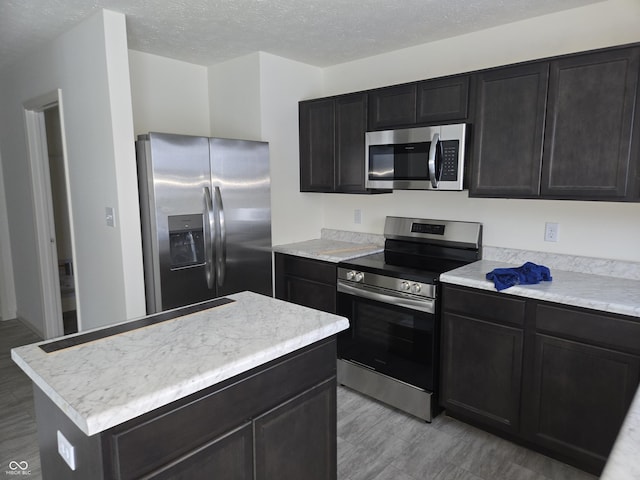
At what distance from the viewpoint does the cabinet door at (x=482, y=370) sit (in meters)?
2.34

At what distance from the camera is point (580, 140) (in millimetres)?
2248

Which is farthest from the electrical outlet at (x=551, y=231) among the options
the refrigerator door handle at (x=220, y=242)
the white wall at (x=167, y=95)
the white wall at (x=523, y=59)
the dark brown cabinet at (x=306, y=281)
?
the white wall at (x=167, y=95)

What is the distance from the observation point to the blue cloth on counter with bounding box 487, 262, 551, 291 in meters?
2.28

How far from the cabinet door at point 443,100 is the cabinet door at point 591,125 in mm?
502

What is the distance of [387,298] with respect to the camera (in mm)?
2762

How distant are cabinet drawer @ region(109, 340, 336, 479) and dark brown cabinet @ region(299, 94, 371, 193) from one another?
77.9 inches

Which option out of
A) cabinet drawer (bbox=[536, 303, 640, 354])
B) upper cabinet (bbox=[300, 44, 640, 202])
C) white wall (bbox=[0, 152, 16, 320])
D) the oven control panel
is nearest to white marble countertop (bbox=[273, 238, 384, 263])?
the oven control panel

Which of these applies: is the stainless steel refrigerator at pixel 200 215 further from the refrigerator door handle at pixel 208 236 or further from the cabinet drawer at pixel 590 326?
the cabinet drawer at pixel 590 326

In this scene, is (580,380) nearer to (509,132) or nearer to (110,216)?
(509,132)

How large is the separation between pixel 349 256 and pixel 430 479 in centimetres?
154

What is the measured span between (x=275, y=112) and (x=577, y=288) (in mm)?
2573

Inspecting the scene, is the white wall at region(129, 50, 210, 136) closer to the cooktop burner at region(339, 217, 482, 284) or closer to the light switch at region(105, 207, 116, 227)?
the light switch at region(105, 207, 116, 227)

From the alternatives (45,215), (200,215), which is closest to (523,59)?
(200,215)

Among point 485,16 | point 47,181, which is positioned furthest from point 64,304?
point 485,16
